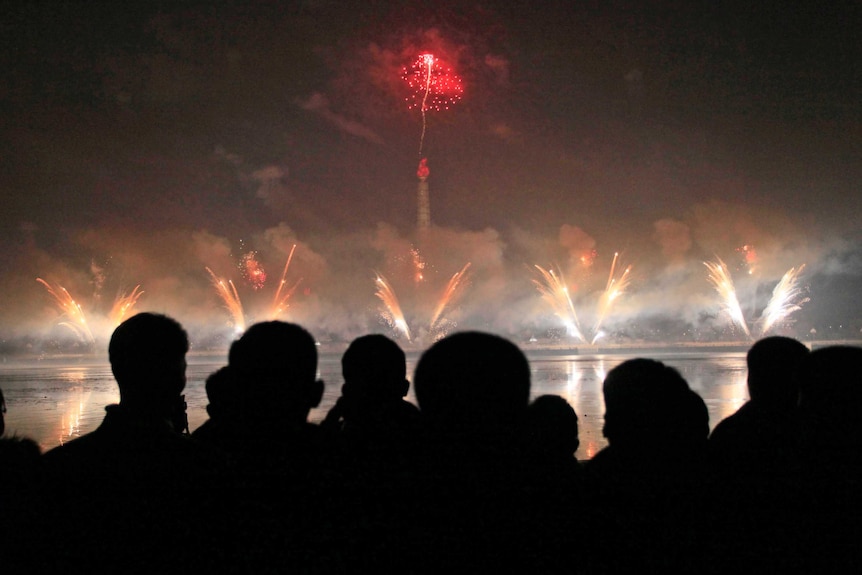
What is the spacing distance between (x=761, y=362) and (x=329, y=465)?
2.55 meters

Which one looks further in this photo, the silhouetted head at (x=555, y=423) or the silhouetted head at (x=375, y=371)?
the silhouetted head at (x=555, y=423)

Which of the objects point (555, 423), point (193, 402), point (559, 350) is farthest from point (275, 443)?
point (559, 350)

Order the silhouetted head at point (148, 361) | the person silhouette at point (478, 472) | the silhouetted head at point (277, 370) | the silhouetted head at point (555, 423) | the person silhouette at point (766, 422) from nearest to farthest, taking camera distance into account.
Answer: the person silhouette at point (478, 472)
the silhouetted head at point (277, 370)
the silhouetted head at point (148, 361)
the person silhouette at point (766, 422)
the silhouetted head at point (555, 423)

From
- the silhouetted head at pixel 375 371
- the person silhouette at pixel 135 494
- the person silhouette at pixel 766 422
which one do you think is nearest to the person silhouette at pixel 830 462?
the person silhouette at pixel 766 422

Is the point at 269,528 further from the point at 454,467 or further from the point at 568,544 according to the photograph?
the point at 568,544

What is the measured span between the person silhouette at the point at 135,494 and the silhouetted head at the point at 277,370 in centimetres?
25

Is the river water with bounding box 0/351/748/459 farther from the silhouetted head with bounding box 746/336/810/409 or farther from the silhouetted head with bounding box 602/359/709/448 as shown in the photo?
the silhouetted head with bounding box 602/359/709/448

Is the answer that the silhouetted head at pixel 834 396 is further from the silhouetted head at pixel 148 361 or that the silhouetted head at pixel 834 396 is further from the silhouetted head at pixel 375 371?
the silhouetted head at pixel 148 361

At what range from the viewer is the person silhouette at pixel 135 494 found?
1718mm

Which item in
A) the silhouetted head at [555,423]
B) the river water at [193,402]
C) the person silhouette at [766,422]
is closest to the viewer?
the person silhouette at [766,422]

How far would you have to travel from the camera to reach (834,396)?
7.96 feet

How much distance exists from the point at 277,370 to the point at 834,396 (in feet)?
7.00

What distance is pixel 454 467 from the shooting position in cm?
166

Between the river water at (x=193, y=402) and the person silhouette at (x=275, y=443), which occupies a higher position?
the person silhouette at (x=275, y=443)
